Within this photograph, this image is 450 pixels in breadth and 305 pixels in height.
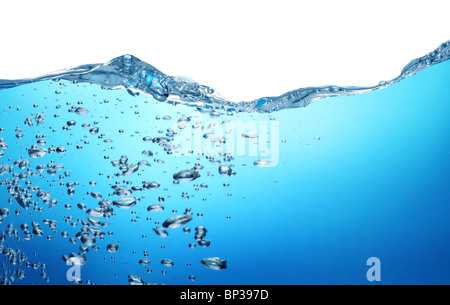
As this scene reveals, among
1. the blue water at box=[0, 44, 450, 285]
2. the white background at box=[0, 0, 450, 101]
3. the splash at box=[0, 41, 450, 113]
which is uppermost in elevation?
the white background at box=[0, 0, 450, 101]

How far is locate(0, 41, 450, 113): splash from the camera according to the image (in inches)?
61.3

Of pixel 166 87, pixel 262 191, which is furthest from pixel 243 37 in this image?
pixel 262 191

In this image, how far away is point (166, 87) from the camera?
5.13 ft

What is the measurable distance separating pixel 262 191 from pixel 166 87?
2.21ft

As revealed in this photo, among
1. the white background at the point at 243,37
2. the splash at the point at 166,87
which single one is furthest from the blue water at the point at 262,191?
the white background at the point at 243,37

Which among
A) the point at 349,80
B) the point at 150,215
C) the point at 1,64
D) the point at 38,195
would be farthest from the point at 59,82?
the point at 349,80

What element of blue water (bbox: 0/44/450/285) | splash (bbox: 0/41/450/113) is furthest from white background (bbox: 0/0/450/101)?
blue water (bbox: 0/44/450/285)

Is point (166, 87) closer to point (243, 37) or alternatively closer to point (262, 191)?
point (243, 37)

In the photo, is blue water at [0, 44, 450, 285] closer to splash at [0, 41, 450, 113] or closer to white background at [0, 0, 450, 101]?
splash at [0, 41, 450, 113]

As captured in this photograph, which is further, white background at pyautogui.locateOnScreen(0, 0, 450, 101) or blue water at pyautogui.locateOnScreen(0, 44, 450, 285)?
white background at pyautogui.locateOnScreen(0, 0, 450, 101)

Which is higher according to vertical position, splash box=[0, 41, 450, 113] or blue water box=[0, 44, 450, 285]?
splash box=[0, 41, 450, 113]

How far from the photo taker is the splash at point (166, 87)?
1558 mm

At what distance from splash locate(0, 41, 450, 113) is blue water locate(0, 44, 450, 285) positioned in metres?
0.04

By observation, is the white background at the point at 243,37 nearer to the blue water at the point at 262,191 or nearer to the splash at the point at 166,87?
the splash at the point at 166,87
